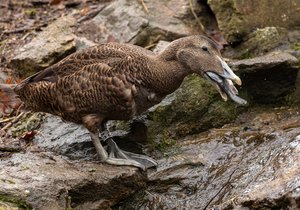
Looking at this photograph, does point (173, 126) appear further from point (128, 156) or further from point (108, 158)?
point (108, 158)

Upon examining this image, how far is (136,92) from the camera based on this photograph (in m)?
5.32

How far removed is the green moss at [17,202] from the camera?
177 inches

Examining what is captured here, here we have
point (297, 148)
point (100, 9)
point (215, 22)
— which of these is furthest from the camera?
point (100, 9)

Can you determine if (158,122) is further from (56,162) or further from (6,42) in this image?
(6,42)

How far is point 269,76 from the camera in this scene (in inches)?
245

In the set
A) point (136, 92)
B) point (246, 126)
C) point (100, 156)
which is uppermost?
point (136, 92)

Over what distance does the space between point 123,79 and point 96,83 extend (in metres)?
0.24

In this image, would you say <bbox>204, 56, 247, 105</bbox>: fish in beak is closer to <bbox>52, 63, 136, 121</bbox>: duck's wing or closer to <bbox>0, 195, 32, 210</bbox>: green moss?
<bbox>52, 63, 136, 121</bbox>: duck's wing

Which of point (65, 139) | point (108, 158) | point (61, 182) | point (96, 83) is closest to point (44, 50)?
point (65, 139)

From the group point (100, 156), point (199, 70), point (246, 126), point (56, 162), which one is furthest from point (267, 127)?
point (56, 162)

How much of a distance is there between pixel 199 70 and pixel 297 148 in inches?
44.6

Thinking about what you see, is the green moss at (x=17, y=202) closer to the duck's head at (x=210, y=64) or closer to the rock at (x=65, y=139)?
the rock at (x=65, y=139)

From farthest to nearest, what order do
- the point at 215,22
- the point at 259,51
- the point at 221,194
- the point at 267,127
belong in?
the point at 215,22, the point at 259,51, the point at 267,127, the point at 221,194

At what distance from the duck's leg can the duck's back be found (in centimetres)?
22
